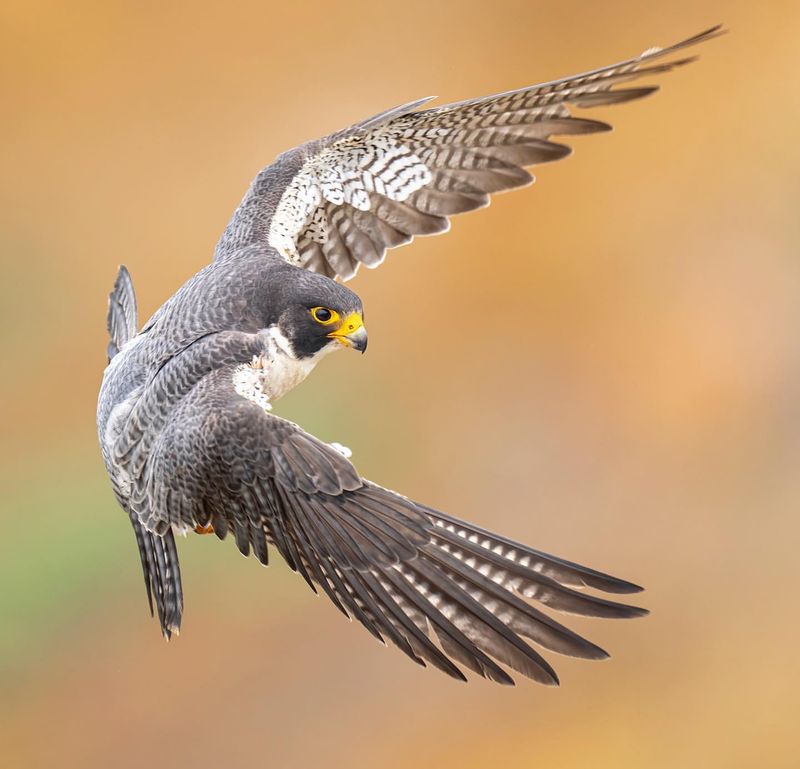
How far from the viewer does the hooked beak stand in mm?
4082

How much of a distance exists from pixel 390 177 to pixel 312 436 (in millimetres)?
1738

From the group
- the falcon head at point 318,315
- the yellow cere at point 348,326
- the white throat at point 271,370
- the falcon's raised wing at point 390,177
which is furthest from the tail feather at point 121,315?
the yellow cere at point 348,326

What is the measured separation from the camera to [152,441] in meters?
4.00

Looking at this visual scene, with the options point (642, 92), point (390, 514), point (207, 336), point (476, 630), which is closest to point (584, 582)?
point (476, 630)

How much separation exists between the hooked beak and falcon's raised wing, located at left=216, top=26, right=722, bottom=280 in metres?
0.80

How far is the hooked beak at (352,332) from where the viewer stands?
4.08 metres

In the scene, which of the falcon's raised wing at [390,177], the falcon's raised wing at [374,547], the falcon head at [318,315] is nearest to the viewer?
the falcon's raised wing at [374,547]

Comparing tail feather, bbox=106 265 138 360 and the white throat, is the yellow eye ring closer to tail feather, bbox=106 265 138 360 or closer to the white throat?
the white throat

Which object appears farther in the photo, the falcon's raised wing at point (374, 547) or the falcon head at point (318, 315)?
the falcon head at point (318, 315)

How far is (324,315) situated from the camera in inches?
160

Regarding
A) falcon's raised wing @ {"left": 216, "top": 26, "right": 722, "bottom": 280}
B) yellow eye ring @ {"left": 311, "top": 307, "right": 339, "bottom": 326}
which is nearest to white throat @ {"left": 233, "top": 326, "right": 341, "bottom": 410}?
yellow eye ring @ {"left": 311, "top": 307, "right": 339, "bottom": 326}

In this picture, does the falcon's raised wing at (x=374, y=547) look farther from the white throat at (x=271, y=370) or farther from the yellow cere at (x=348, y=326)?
the yellow cere at (x=348, y=326)

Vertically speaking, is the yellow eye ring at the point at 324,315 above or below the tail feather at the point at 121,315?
below

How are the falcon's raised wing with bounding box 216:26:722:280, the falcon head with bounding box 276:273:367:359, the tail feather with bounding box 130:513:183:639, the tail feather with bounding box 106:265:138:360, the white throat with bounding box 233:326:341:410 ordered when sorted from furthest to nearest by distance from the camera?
the tail feather with bounding box 106:265:138:360 < the falcon's raised wing with bounding box 216:26:722:280 < the tail feather with bounding box 130:513:183:639 < the falcon head with bounding box 276:273:367:359 < the white throat with bounding box 233:326:341:410
